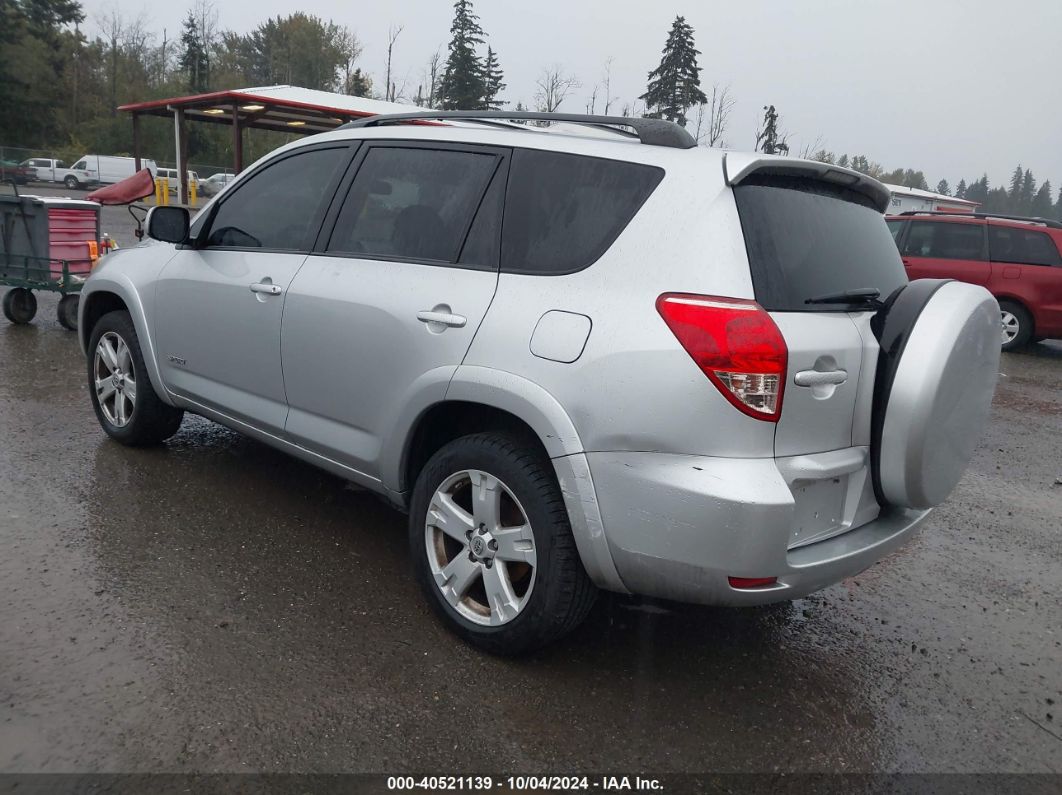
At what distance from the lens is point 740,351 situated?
2.51m

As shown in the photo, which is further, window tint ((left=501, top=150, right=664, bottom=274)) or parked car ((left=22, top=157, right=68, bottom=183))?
parked car ((left=22, top=157, right=68, bottom=183))

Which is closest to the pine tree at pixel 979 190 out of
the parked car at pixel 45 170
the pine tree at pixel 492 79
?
the pine tree at pixel 492 79

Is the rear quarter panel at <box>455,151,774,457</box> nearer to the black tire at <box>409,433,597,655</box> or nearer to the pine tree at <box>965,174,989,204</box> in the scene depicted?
the black tire at <box>409,433,597,655</box>

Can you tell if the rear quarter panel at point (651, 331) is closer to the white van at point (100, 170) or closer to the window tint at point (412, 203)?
the window tint at point (412, 203)

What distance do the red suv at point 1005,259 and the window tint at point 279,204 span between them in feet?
32.5

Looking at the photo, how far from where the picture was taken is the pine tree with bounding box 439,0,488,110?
5356 centimetres

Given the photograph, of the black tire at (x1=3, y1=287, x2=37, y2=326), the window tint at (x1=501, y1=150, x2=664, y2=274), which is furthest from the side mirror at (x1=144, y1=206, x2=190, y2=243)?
the black tire at (x1=3, y1=287, x2=37, y2=326)

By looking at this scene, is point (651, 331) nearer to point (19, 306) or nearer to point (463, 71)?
point (19, 306)

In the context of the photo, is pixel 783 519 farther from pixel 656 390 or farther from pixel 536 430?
pixel 536 430

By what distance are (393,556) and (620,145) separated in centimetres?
206

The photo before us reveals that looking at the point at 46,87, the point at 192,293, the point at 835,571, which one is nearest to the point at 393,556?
the point at 192,293

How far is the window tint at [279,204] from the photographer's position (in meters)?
3.90

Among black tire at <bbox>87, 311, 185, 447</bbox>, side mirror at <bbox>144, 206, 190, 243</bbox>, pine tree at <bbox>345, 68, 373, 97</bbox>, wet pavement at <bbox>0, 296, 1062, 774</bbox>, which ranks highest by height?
pine tree at <bbox>345, 68, 373, 97</bbox>

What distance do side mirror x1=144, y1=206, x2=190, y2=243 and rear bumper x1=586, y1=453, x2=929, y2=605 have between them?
9.14 ft
